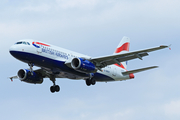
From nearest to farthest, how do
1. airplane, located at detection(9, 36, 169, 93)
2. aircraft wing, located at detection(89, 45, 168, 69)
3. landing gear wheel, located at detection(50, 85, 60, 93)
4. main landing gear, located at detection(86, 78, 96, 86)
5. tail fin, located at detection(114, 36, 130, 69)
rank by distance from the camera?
airplane, located at detection(9, 36, 169, 93)
aircraft wing, located at detection(89, 45, 168, 69)
main landing gear, located at detection(86, 78, 96, 86)
landing gear wheel, located at detection(50, 85, 60, 93)
tail fin, located at detection(114, 36, 130, 69)

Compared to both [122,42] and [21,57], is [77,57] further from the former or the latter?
[122,42]

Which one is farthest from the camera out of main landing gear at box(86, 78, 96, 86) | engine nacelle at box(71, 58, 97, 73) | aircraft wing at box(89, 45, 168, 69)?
main landing gear at box(86, 78, 96, 86)

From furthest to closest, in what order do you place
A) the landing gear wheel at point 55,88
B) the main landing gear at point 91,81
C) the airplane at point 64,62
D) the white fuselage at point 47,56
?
the landing gear wheel at point 55,88 → the main landing gear at point 91,81 → the airplane at point 64,62 → the white fuselage at point 47,56

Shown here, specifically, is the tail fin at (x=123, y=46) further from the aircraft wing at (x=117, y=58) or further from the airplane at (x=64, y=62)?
the aircraft wing at (x=117, y=58)

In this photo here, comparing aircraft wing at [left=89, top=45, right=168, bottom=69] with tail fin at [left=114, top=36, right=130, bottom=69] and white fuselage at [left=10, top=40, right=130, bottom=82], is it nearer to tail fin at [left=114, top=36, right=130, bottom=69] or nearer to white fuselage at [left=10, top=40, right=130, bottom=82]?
white fuselage at [left=10, top=40, right=130, bottom=82]

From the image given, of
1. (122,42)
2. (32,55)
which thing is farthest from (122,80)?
(32,55)

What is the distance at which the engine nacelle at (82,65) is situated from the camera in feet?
142

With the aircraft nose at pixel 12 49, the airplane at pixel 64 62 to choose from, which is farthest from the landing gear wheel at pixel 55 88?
the aircraft nose at pixel 12 49

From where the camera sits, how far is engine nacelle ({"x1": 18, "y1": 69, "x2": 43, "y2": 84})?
47.8 metres

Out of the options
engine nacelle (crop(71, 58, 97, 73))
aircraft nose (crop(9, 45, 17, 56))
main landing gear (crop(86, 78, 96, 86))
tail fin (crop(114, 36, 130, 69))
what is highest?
tail fin (crop(114, 36, 130, 69))

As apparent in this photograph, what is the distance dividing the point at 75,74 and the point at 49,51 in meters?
5.15

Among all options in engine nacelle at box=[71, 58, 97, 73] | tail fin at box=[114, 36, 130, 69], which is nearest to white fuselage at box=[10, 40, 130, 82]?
engine nacelle at box=[71, 58, 97, 73]

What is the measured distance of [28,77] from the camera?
48.5 meters

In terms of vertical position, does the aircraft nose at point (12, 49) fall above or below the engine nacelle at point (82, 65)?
above
